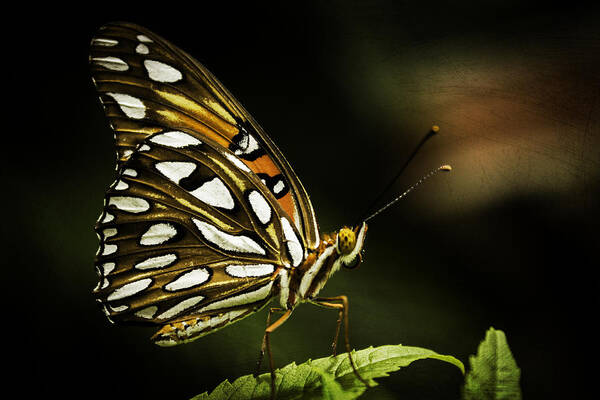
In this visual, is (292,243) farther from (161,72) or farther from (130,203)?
(161,72)

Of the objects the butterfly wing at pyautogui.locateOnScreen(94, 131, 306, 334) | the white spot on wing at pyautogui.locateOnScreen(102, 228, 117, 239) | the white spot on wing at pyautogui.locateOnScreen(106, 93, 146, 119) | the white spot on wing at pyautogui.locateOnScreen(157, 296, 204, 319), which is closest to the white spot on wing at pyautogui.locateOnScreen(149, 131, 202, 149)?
the butterfly wing at pyautogui.locateOnScreen(94, 131, 306, 334)

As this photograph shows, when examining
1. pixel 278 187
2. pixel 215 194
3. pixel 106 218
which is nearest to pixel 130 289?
pixel 106 218

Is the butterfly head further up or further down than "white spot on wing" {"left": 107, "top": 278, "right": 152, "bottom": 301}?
further up

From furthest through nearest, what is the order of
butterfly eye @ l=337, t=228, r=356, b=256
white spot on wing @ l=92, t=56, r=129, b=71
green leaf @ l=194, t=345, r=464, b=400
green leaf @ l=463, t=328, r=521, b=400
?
1. white spot on wing @ l=92, t=56, r=129, b=71
2. butterfly eye @ l=337, t=228, r=356, b=256
3. green leaf @ l=194, t=345, r=464, b=400
4. green leaf @ l=463, t=328, r=521, b=400

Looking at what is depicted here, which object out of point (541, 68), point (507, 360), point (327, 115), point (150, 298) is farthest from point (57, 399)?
Answer: point (541, 68)

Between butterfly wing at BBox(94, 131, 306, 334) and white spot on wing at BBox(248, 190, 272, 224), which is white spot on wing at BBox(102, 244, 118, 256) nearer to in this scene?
butterfly wing at BBox(94, 131, 306, 334)
